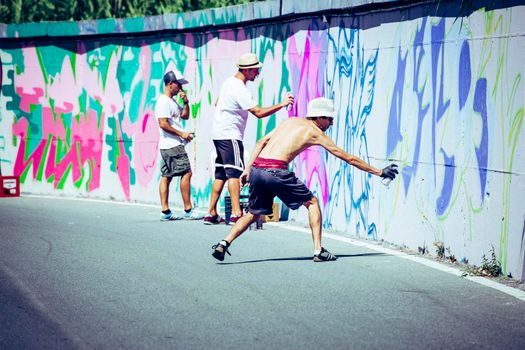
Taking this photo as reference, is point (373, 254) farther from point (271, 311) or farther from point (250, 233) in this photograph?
point (271, 311)

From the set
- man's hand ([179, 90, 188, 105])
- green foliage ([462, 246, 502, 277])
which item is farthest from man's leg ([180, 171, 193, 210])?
green foliage ([462, 246, 502, 277])

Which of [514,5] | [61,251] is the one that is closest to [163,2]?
[61,251]

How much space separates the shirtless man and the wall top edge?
209 cm

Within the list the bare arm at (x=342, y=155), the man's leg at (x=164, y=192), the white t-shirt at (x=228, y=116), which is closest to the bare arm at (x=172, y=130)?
the man's leg at (x=164, y=192)

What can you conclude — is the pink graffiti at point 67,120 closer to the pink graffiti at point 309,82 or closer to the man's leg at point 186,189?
the man's leg at point 186,189

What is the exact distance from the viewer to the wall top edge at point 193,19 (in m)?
14.0

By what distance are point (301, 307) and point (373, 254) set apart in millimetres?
3273

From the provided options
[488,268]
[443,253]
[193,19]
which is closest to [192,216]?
[193,19]

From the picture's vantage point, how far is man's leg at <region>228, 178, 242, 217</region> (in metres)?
13.6

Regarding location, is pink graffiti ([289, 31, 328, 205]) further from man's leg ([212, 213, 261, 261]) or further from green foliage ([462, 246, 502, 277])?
green foliage ([462, 246, 502, 277])

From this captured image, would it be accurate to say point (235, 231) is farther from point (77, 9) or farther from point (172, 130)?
point (77, 9)

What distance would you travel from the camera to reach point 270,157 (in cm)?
1089

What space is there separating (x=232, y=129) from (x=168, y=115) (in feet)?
4.27

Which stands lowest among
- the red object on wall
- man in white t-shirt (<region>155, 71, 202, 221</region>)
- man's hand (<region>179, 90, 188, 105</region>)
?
the red object on wall
